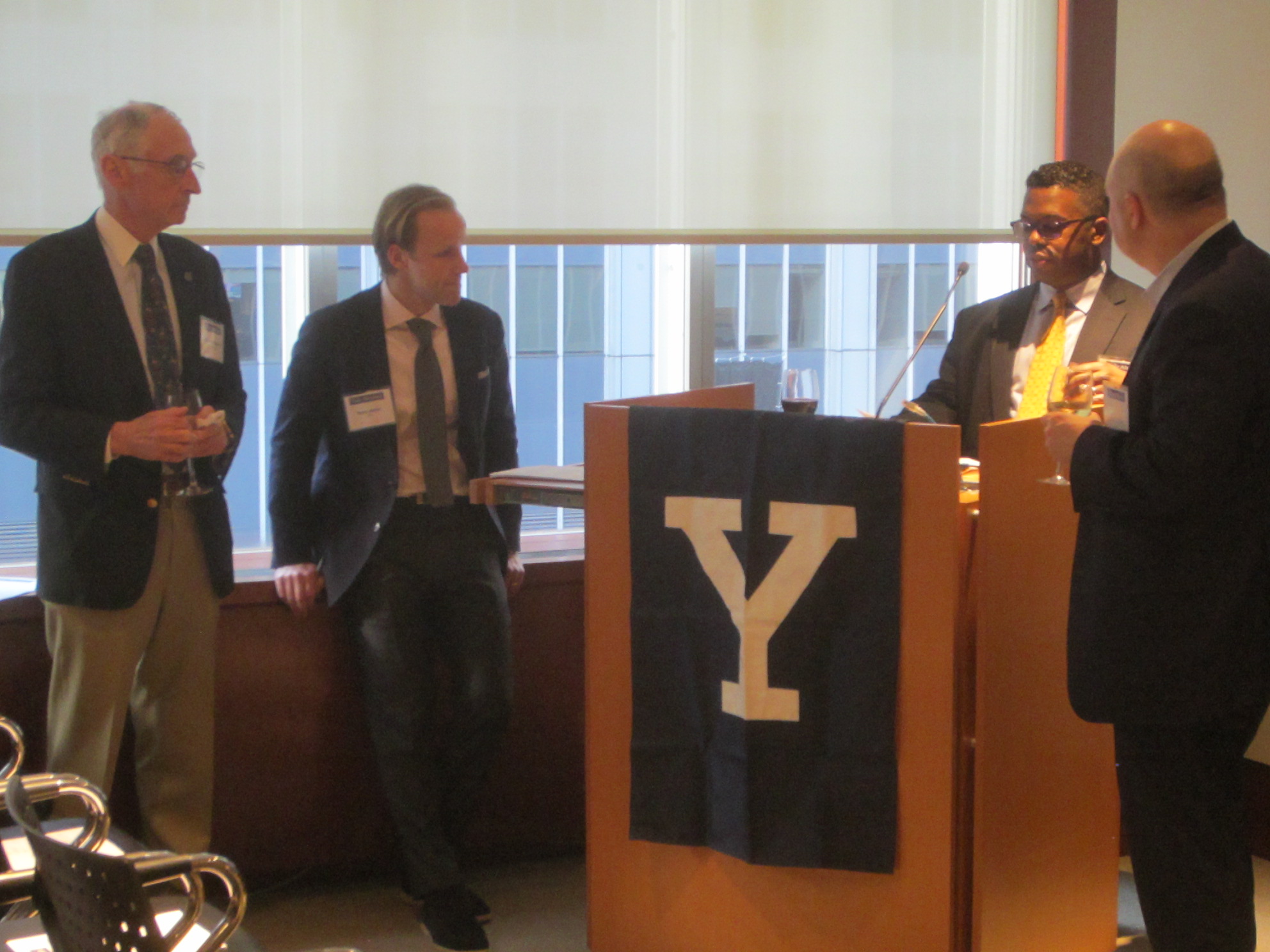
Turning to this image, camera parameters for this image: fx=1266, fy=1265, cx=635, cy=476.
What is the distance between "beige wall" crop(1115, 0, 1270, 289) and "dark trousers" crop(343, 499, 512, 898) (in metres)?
2.18

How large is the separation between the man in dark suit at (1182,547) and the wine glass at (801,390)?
23.3 inches

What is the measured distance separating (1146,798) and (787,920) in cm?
69

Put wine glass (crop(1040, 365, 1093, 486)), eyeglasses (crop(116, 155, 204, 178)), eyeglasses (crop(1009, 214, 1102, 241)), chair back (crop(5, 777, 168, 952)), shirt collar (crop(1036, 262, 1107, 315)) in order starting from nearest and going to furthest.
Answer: chair back (crop(5, 777, 168, 952)), wine glass (crop(1040, 365, 1093, 486)), eyeglasses (crop(116, 155, 204, 178)), eyeglasses (crop(1009, 214, 1102, 241)), shirt collar (crop(1036, 262, 1107, 315))

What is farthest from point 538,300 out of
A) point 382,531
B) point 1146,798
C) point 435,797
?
point 1146,798

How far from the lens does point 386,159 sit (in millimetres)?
3277

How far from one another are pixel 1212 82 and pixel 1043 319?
1.12m

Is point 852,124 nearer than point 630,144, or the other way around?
point 630,144

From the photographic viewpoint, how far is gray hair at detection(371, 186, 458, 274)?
2857mm

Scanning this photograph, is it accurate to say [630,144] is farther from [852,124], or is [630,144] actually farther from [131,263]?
[131,263]

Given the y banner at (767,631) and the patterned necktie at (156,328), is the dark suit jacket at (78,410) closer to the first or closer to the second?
the patterned necktie at (156,328)

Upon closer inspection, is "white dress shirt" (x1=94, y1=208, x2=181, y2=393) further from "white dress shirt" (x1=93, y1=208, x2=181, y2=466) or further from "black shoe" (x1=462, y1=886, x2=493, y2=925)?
"black shoe" (x1=462, y1=886, x2=493, y2=925)

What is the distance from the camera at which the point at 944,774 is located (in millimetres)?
2203

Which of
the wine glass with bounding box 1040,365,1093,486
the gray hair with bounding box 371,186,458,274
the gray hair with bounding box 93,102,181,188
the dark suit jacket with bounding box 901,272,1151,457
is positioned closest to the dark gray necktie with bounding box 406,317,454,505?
the gray hair with bounding box 371,186,458,274

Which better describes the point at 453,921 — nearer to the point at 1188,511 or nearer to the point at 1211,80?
the point at 1188,511
